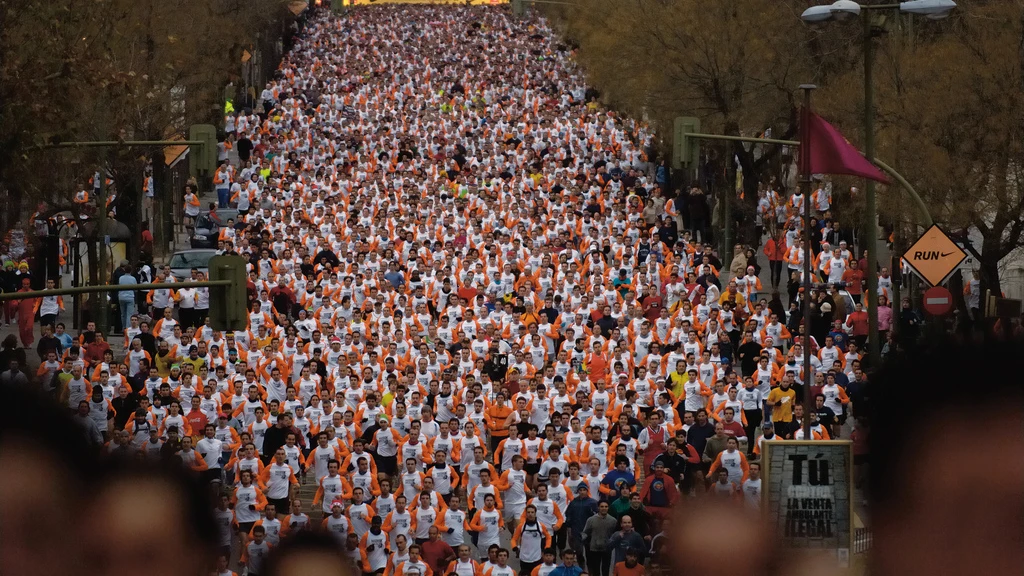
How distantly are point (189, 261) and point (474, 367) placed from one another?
44.3 feet

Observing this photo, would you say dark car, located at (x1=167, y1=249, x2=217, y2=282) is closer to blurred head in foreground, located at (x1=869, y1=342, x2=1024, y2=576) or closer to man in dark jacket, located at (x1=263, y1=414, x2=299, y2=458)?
man in dark jacket, located at (x1=263, y1=414, x2=299, y2=458)

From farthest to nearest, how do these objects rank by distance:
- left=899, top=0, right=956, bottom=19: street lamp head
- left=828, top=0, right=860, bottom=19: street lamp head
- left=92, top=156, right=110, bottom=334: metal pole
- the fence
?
left=92, top=156, right=110, bottom=334: metal pole, left=899, top=0, right=956, bottom=19: street lamp head, left=828, top=0, right=860, bottom=19: street lamp head, the fence

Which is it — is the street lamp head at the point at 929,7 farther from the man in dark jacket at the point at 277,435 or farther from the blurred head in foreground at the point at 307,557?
the blurred head in foreground at the point at 307,557

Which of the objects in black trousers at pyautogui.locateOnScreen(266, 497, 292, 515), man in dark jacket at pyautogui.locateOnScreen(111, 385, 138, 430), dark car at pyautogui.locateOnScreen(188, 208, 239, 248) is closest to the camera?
black trousers at pyautogui.locateOnScreen(266, 497, 292, 515)

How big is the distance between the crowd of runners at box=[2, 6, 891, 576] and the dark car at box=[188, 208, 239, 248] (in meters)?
0.83

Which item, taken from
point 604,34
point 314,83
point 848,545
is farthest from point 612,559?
point 314,83

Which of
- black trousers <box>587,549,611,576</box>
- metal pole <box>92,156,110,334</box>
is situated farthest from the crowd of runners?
metal pole <box>92,156,110,334</box>

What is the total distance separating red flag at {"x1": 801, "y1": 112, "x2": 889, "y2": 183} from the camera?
18.5 m

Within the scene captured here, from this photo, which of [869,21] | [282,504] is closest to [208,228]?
[282,504]

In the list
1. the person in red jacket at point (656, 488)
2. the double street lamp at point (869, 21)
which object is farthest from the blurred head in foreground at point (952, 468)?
the double street lamp at point (869, 21)

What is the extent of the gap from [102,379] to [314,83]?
135ft

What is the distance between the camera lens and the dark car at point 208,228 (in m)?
38.8

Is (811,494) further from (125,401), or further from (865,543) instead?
(125,401)

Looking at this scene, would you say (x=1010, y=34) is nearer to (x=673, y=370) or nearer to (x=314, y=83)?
(x=673, y=370)
